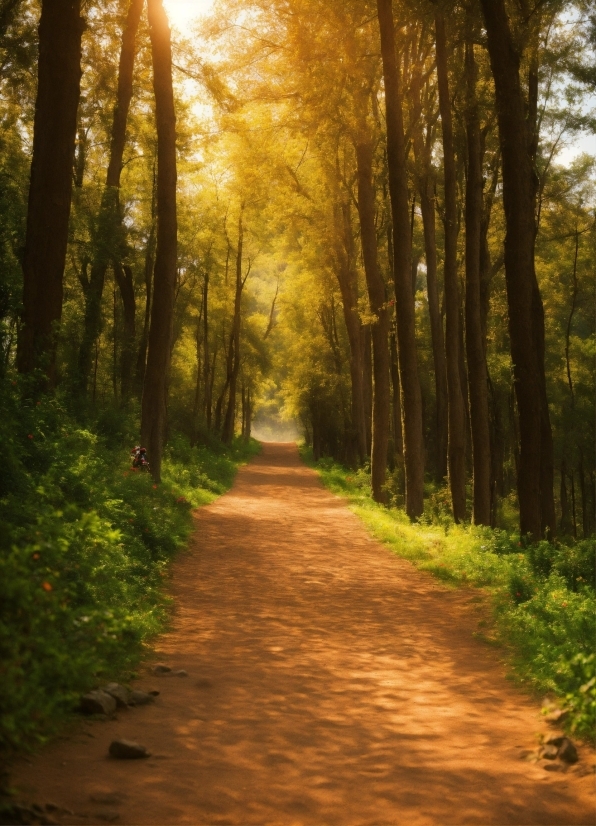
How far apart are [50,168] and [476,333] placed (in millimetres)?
9846

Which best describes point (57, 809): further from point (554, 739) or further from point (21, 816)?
point (554, 739)

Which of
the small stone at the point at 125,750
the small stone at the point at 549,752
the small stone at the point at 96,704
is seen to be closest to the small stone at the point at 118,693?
the small stone at the point at 96,704

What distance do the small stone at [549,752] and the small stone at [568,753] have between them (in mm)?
39

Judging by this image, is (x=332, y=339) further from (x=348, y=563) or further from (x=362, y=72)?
(x=348, y=563)

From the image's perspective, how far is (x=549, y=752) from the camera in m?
5.58

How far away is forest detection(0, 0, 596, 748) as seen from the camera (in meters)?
8.32

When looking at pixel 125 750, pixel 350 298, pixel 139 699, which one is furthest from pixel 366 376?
pixel 125 750

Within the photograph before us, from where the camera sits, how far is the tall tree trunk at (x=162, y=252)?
18.4 meters

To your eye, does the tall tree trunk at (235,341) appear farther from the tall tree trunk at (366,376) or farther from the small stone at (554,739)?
the small stone at (554,739)

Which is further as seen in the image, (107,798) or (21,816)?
→ (107,798)

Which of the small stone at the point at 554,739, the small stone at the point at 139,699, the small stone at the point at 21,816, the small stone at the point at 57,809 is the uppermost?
the small stone at the point at 21,816

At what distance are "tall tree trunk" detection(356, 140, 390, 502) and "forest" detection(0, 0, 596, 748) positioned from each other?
0.25 ft

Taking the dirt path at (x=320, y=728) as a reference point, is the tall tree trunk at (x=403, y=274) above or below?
above

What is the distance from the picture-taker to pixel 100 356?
3906cm
